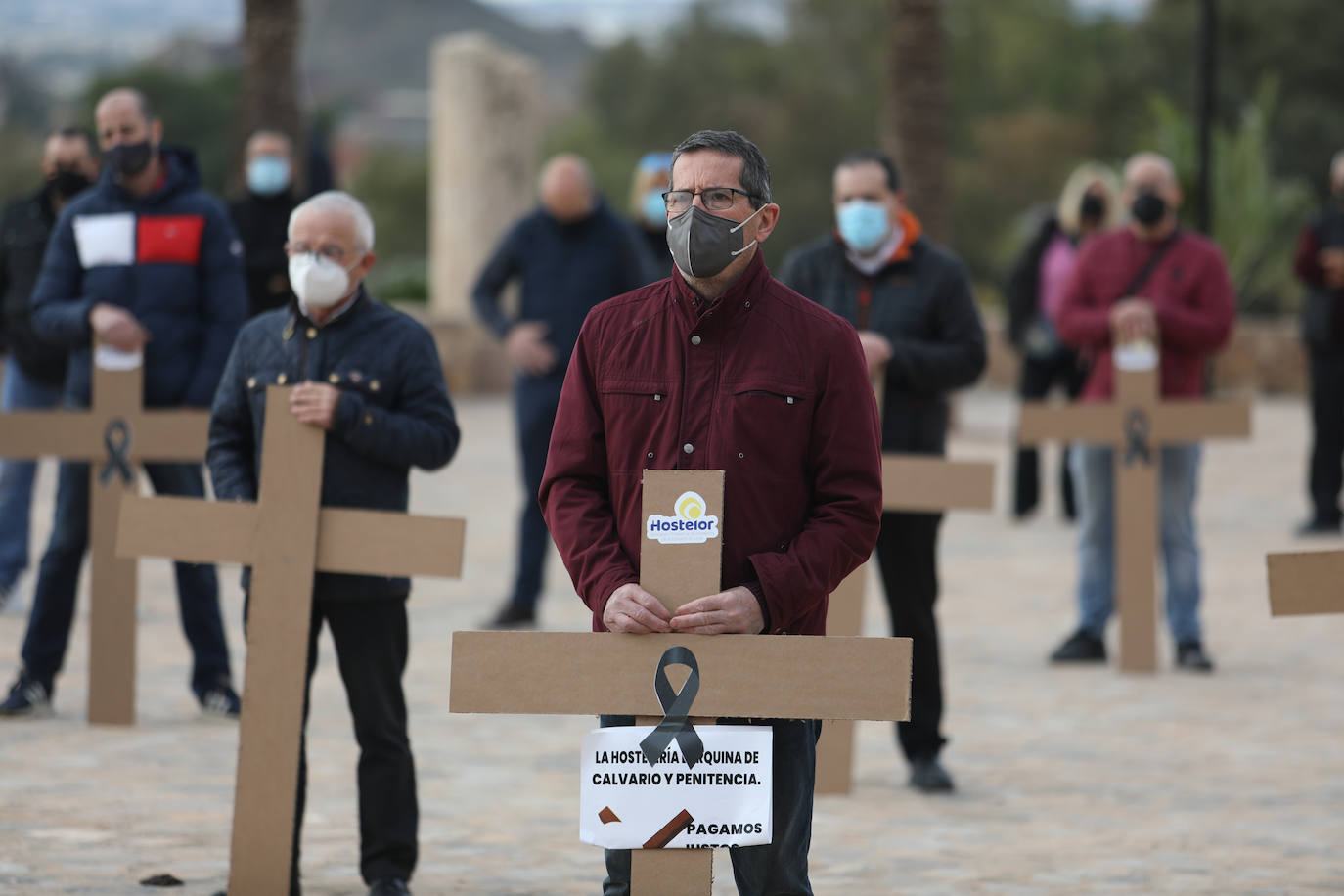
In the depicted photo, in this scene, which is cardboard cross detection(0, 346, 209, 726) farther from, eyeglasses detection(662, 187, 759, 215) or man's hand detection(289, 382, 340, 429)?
eyeglasses detection(662, 187, 759, 215)

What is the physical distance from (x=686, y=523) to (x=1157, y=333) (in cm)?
529

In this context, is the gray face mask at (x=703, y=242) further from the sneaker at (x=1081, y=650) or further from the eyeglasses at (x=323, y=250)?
the sneaker at (x=1081, y=650)

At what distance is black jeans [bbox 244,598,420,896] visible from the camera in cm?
499

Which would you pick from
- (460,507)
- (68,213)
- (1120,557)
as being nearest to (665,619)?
(68,213)

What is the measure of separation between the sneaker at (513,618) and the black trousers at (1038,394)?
4395 millimetres

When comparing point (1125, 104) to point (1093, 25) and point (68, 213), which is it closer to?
point (1093, 25)

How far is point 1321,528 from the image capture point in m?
12.2

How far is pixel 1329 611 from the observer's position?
4.34 meters

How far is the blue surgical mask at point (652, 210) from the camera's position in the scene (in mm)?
10477

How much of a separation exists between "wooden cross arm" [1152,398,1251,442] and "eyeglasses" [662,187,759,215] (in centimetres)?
492

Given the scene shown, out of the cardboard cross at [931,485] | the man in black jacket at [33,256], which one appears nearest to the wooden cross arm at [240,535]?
the cardboard cross at [931,485]

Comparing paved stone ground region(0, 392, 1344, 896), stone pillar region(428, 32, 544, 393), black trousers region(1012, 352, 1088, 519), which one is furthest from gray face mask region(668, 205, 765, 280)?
stone pillar region(428, 32, 544, 393)

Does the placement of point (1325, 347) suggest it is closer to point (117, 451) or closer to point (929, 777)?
point (929, 777)

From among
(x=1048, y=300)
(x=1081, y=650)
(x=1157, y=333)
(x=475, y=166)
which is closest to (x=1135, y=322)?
(x=1157, y=333)
